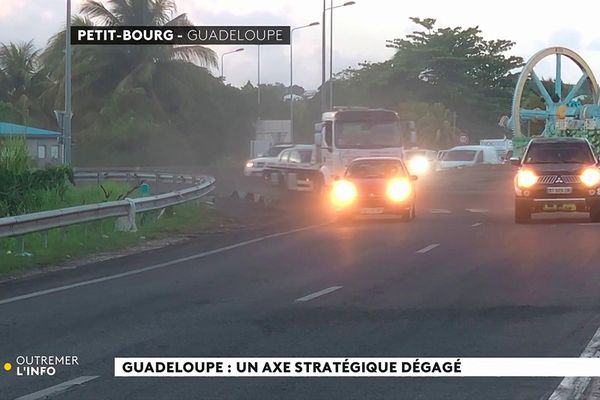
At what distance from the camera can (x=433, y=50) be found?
94.2m

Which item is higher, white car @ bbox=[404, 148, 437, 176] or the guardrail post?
white car @ bbox=[404, 148, 437, 176]

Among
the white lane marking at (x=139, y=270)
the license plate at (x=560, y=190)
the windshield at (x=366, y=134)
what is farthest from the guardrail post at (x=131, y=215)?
the windshield at (x=366, y=134)

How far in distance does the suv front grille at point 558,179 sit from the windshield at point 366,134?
37.8 feet

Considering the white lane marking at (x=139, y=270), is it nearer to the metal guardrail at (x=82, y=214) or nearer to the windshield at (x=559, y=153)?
the metal guardrail at (x=82, y=214)

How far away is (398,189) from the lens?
27.7 meters

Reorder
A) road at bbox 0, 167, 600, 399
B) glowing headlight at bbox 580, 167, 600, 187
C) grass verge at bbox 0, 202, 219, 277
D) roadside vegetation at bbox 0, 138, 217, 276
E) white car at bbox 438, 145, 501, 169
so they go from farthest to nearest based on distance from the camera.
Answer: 1. white car at bbox 438, 145, 501, 169
2. glowing headlight at bbox 580, 167, 600, 187
3. roadside vegetation at bbox 0, 138, 217, 276
4. grass verge at bbox 0, 202, 219, 277
5. road at bbox 0, 167, 600, 399

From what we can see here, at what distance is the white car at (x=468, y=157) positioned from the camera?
2316 inches

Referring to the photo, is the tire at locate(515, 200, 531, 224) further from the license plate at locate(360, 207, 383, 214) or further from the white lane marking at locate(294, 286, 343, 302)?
the white lane marking at locate(294, 286, 343, 302)

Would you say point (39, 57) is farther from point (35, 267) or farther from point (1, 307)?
point (1, 307)

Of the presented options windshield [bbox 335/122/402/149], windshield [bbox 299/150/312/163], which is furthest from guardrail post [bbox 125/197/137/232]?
windshield [bbox 299/150/312/163]

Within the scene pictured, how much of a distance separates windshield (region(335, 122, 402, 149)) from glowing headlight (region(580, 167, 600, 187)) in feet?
38.4

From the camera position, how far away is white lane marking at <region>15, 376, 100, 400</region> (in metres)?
8.85

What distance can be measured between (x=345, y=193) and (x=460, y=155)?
108 ft

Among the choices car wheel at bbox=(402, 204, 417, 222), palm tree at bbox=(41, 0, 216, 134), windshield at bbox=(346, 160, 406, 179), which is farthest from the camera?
palm tree at bbox=(41, 0, 216, 134)
